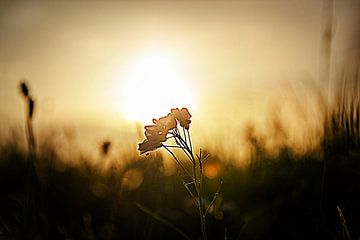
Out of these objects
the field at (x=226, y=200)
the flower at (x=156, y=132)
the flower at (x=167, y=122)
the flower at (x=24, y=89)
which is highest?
the flower at (x=24, y=89)

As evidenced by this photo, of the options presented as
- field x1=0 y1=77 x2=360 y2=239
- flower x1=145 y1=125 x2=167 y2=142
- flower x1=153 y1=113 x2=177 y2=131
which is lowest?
field x1=0 y1=77 x2=360 y2=239

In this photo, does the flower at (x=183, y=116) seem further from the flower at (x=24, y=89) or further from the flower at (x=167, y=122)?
the flower at (x=24, y=89)

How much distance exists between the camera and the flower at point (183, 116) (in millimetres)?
1436

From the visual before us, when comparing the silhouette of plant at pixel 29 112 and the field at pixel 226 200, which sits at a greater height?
the silhouette of plant at pixel 29 112

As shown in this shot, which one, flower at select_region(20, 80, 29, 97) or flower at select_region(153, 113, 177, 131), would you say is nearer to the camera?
flower at select_region(153, 113, 177, 131)

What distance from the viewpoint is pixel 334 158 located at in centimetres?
229

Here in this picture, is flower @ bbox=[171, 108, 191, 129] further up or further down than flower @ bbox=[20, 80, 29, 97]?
further down

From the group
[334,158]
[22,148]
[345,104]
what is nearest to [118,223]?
[334,158]

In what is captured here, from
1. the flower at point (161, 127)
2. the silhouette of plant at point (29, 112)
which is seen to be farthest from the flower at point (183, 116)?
the silhouette of plant at point (29, 112)

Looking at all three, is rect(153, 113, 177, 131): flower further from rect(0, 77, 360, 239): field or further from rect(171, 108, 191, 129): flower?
rect(0, 77, 360, 239): field

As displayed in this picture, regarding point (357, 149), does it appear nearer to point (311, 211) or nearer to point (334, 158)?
point (334, 158)

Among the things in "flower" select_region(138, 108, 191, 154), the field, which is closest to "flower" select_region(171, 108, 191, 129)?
"flower" select_region(138, 108, 191, 154)

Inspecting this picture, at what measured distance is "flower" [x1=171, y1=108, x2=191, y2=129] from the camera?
144cm

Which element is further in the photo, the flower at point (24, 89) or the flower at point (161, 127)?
the flower at point (24, 89)
